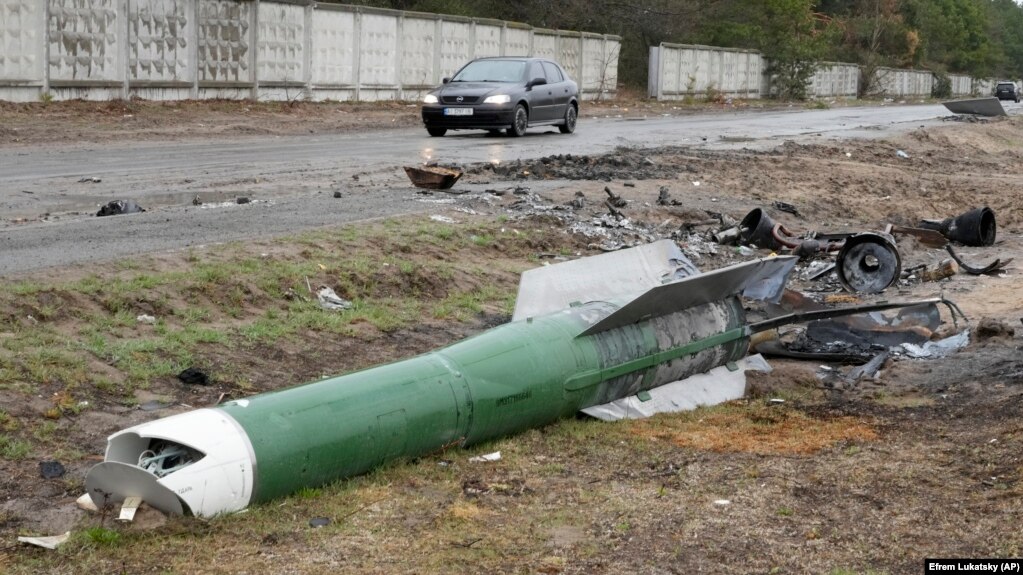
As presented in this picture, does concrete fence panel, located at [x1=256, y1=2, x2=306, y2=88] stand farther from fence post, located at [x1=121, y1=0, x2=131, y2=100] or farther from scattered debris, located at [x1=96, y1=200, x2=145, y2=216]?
scattered debris, located at [x1=96, y1=200, x2=145, y2=216]

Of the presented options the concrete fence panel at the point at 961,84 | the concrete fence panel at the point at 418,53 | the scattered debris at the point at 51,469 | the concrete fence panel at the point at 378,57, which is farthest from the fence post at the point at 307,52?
the concrete fence panel at the point at 961,84

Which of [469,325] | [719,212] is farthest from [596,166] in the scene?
[469,325]

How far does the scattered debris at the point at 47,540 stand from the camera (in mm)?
4833

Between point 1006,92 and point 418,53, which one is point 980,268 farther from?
point 1006,92

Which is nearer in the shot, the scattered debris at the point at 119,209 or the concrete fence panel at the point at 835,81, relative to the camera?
the scattered debris at the point at 119,209

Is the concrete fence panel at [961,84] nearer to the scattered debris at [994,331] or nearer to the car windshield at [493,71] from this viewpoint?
the car windshield at [493,71]

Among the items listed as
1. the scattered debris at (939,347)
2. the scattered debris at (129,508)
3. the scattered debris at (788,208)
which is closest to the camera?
the scattered debris at (129,508)

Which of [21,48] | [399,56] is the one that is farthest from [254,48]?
[21,48]

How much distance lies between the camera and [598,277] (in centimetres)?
835

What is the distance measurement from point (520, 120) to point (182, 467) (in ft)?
60.6

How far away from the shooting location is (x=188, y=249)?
9.54 metres

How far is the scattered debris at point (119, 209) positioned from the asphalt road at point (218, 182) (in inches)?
5.2

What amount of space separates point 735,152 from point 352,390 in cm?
1687

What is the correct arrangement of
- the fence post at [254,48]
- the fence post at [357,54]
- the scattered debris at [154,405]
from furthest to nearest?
1. the fence post at [357,54]
2. the fence post at [254,48]
3. the scattered debris at [154,405]
